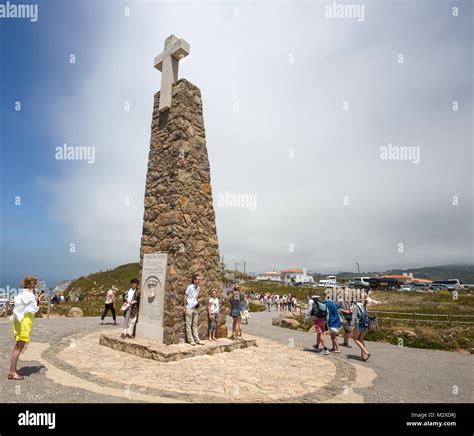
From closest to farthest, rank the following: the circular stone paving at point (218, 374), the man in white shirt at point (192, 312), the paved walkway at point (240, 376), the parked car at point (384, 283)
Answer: the paved walkway at point (240, 376)
the circular stone paving at point (218, 374)
the man in white shirt at point (192, 312)
the parked car at point (384, 283)

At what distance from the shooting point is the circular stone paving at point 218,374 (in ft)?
18.2

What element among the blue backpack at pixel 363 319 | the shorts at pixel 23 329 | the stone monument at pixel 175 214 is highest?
the stone monument at pixel 175 214

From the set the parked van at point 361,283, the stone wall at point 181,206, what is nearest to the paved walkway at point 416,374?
the stone wall at point 181,206

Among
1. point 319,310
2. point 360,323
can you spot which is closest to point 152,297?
point 319,310

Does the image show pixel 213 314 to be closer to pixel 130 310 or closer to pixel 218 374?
pixel 130 310

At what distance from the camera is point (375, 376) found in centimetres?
704

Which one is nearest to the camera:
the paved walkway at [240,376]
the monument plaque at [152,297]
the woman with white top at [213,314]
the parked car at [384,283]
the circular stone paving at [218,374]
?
the paved walkway at [240,376]

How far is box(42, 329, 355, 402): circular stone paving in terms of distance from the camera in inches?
219

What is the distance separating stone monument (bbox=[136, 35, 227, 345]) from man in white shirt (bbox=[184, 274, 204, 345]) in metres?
0.20

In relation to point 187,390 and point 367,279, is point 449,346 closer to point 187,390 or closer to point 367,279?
point 187,390

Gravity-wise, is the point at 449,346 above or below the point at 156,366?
below

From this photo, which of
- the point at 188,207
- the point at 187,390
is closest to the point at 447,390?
the point at 187,390

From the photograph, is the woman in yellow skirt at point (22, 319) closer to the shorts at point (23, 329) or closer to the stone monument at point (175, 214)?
the shorts at point (23, 329)
